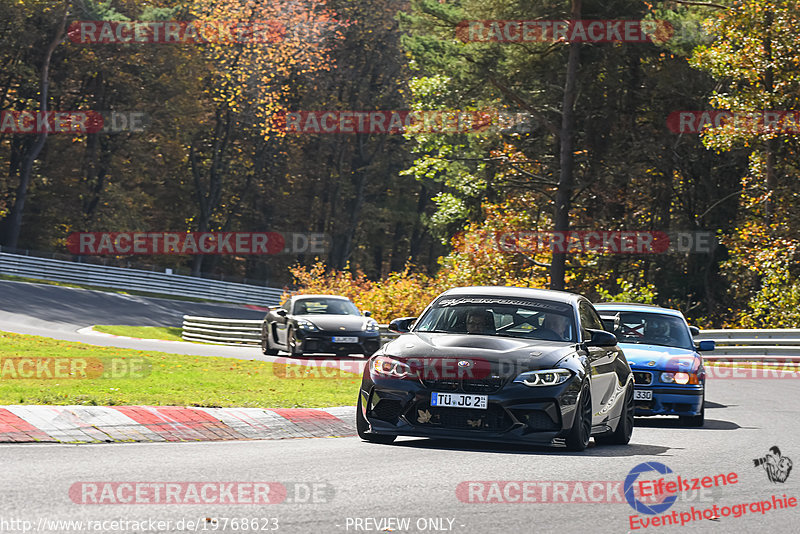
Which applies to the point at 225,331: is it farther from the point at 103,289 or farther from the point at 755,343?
the point at 103,289

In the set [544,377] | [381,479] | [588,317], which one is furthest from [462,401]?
[588,317]

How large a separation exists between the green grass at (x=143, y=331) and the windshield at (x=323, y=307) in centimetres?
1289

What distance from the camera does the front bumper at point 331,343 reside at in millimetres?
26859

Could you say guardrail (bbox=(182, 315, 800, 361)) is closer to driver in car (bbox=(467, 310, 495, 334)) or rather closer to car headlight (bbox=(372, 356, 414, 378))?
driver in car (bbox=(467, 310, 495, 334))

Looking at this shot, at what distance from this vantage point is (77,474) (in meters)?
8.32

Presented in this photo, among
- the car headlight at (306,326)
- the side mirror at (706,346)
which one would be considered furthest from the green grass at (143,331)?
the side mirror at (706,346)

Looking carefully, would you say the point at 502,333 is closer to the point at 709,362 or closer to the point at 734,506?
the point at 734,506

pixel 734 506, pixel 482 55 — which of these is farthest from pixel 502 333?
pixel 482 55

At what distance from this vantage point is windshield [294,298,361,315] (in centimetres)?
2810

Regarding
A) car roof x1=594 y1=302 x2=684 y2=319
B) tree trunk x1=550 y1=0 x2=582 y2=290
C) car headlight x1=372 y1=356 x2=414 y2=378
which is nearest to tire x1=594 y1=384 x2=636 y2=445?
car headlight x1=372 y1=356 x2=414 y2=378

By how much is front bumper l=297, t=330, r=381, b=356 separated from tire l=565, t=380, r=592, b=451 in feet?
52.1

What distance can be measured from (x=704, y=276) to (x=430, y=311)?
96.8 feet

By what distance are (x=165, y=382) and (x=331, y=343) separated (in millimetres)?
10203

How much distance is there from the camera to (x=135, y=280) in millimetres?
59875
